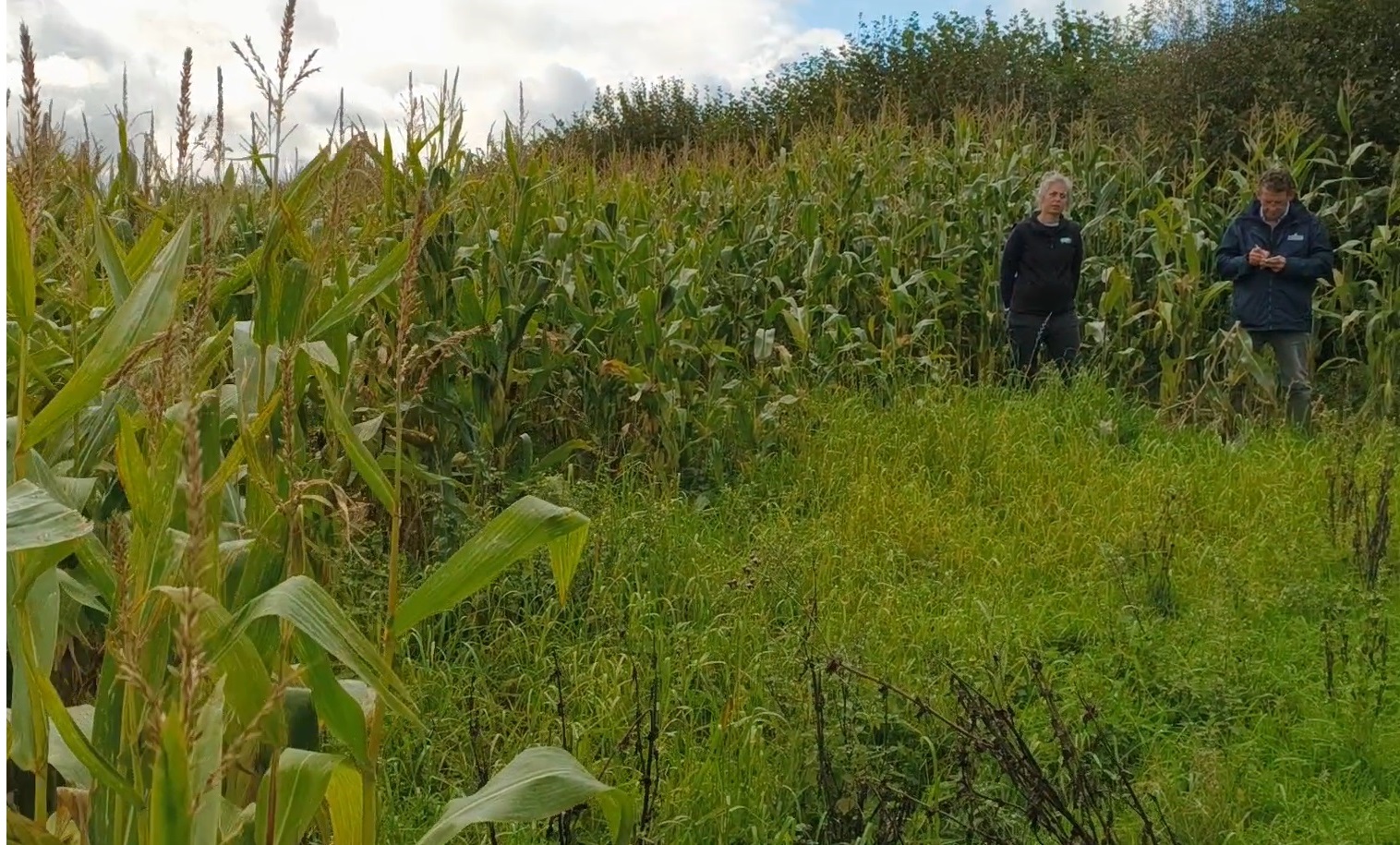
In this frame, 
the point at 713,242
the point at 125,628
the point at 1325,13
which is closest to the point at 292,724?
the point at 125,628

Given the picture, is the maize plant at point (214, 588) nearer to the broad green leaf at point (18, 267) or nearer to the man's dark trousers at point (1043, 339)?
the broad green leaf at point (18, 267)

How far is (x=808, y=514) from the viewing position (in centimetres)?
479

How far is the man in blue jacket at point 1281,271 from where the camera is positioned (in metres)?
6.12

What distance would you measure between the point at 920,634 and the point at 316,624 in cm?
273

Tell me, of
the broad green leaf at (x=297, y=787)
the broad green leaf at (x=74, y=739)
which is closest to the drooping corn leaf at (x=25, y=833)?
the broad green leaf at (x=74, y=739)

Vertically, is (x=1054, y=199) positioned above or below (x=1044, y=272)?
above

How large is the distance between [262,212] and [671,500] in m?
2.27

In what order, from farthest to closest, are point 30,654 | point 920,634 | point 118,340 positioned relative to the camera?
point 920,634 < point 118,340 < point 30,654

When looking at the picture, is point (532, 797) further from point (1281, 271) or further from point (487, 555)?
point (1281, 271)

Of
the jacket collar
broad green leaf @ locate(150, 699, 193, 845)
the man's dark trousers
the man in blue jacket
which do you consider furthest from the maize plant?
the jacket collar

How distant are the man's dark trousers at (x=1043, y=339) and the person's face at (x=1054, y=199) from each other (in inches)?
24.7

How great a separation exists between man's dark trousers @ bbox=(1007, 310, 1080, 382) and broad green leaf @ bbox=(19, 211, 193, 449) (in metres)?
5.87

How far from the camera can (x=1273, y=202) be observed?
6172mm

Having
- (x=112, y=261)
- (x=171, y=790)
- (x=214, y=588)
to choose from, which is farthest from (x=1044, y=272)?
(x=171, y=790)
